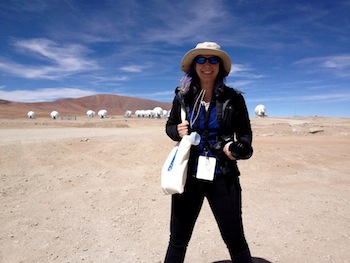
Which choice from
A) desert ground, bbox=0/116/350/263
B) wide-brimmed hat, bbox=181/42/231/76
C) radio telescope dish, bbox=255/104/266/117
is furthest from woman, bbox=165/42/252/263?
radio telescope dish, bbox=255/104/266/117

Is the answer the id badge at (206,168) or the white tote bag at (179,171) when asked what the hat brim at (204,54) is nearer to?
the white tote bag at (179,171)

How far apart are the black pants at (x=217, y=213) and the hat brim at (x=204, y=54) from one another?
86 centimetres

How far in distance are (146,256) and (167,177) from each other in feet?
5.02

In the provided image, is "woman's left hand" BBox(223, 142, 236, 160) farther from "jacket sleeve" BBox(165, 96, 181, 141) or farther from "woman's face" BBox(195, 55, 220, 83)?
"woman's face" BBox(195, 55, 220, 83)

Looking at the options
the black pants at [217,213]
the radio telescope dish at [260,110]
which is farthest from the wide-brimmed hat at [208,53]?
the radio telescope dish at [260,110]

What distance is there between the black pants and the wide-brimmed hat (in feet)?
2.86

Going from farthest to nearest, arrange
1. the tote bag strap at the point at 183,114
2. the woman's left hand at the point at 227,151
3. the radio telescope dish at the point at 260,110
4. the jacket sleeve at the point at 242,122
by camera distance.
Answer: the radio telescope dish at the point at 260,110
the tote bag strap at the point at 183,114
the jacket sleeve at the point at 242,122
the woman's left hand at the point at 227,151

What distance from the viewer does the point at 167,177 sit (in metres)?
2.21

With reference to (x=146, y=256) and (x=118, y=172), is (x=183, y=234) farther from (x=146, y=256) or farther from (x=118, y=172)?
(x=118, y=172)

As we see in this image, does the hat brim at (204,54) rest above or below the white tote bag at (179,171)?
above

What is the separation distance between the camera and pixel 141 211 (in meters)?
4.66

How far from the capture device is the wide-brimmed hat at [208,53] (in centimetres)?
226

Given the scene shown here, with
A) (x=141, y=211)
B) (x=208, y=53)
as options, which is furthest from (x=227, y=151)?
(x=141, y=211)

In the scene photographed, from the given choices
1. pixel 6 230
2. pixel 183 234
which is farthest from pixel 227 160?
pixel 6 230
